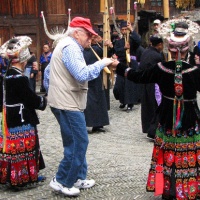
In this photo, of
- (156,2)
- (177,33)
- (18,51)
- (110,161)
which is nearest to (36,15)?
(156,2)

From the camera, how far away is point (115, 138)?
8125 millimetres

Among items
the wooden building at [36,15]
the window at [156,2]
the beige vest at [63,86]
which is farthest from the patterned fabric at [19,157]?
the window at [156,2]

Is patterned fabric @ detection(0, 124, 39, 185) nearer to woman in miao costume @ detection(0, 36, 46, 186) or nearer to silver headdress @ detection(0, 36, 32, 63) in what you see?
woman in miao costume @ detection(0, 36, 46, 186)

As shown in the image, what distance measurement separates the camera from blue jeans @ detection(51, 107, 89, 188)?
476cm

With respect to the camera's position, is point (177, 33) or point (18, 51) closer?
point (177, 33)

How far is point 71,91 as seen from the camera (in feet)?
15.4

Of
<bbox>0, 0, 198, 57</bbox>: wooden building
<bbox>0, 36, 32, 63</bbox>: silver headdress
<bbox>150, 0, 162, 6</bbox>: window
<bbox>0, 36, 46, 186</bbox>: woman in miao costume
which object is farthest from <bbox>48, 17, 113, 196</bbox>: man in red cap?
<bbox>150, 0, 162, 6</bbox>: window

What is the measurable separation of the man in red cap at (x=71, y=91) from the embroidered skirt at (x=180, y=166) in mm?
841

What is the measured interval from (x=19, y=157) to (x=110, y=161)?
5.01ft

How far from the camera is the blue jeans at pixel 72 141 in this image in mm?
4758

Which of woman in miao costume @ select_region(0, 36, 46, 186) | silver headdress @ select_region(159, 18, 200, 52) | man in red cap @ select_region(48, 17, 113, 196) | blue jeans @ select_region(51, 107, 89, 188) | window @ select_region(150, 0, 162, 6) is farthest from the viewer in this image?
window @ select_region(150, 0, 162, 6)

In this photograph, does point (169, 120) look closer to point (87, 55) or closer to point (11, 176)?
point (11, 176)

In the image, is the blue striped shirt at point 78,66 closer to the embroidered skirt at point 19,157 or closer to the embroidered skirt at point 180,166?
the embroidered skirt at point 180,166

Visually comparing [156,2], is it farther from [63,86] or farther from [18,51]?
[63,86]
